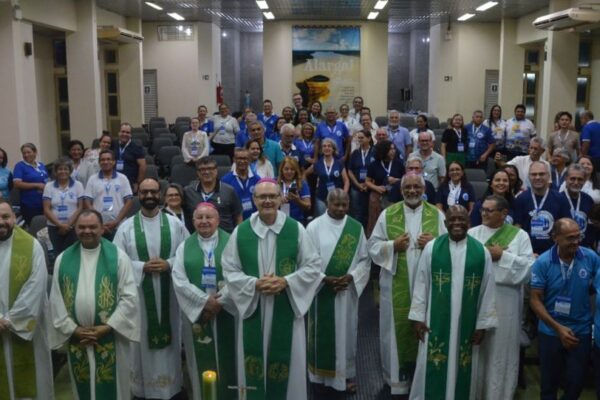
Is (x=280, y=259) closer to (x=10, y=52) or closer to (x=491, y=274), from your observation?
(x=491, y=274)

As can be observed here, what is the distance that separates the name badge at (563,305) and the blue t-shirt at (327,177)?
379cm

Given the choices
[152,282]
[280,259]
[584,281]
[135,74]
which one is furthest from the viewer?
[135,74]

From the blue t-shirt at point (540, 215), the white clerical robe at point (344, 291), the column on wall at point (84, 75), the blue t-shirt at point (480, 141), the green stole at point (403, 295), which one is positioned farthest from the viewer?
the column on wall at point (84, 75)

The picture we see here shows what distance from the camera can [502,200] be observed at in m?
4.48

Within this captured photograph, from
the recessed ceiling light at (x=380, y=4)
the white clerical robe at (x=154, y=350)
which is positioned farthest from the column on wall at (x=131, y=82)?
the white clerical robe at (x=154, y=350)

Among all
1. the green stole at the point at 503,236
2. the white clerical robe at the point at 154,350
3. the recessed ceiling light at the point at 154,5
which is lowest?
the white clerical robe at the point at 154,350

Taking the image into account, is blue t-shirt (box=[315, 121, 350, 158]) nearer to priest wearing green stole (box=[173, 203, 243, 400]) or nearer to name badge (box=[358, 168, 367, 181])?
name badge (box=[358, 168, 367, 181])

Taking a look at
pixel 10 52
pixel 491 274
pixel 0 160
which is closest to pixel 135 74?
pixel 10 52

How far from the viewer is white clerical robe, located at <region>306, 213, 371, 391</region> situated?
4.75m

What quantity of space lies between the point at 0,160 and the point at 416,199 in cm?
473

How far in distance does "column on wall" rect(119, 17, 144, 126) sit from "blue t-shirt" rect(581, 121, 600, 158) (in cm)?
1153

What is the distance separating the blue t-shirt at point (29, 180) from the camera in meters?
7.11

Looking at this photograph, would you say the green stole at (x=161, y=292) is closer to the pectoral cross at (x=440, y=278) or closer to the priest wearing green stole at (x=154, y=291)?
the priest wearing green stole at (x=154, y=291)

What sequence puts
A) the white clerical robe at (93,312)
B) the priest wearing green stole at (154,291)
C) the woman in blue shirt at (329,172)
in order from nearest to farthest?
the white clerical robe at (93,312)
the priest wearing green stole at (154,291)
the woman in blue shirt at (329,172)
